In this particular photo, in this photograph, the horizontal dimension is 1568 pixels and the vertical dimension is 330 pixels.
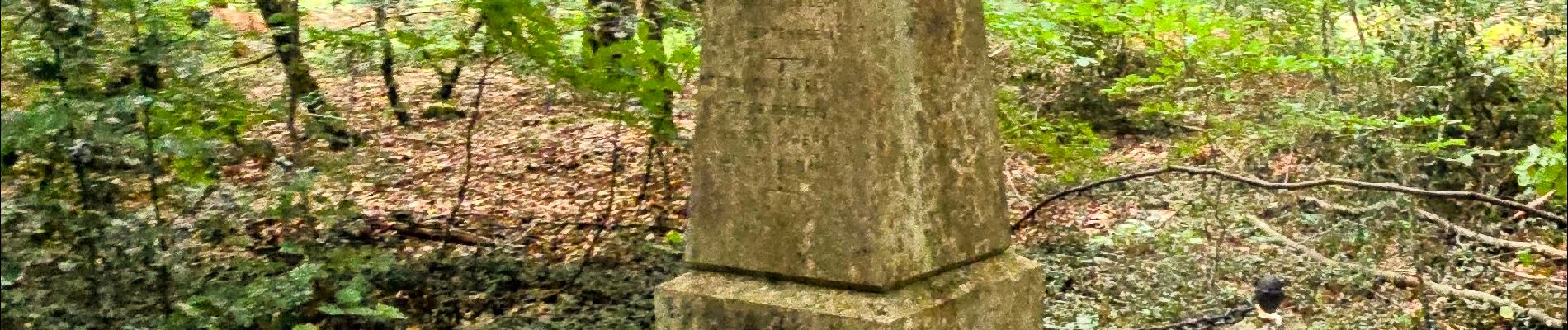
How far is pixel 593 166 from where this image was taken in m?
7.30

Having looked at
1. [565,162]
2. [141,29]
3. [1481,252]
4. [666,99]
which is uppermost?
[141,29]

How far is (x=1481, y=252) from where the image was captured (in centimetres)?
499

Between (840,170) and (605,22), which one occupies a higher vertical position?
(840,170)

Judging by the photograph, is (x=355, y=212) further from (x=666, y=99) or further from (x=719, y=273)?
(x=719, y=273)

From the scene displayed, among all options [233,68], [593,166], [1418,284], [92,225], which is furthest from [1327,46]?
[92,225]

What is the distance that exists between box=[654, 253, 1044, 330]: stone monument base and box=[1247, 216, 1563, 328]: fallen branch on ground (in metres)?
2.38

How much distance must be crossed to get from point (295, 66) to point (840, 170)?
120 inches

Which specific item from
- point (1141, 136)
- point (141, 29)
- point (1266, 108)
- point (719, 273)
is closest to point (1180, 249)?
point (1266, 108)

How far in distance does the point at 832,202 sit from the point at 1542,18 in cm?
477

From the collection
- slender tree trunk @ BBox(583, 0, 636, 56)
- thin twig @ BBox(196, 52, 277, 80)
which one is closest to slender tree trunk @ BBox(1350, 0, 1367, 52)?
slender tree trunk @ BBox(583, 0, 636, 56)

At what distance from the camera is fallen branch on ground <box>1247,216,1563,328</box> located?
13.7ft

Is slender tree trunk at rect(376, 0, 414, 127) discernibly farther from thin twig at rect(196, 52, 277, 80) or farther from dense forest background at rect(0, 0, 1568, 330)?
thin twig at rect(196, 52, 277, 80)

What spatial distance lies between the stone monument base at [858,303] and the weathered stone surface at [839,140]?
1.4 inches

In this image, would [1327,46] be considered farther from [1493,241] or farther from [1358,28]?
[1493,241]
